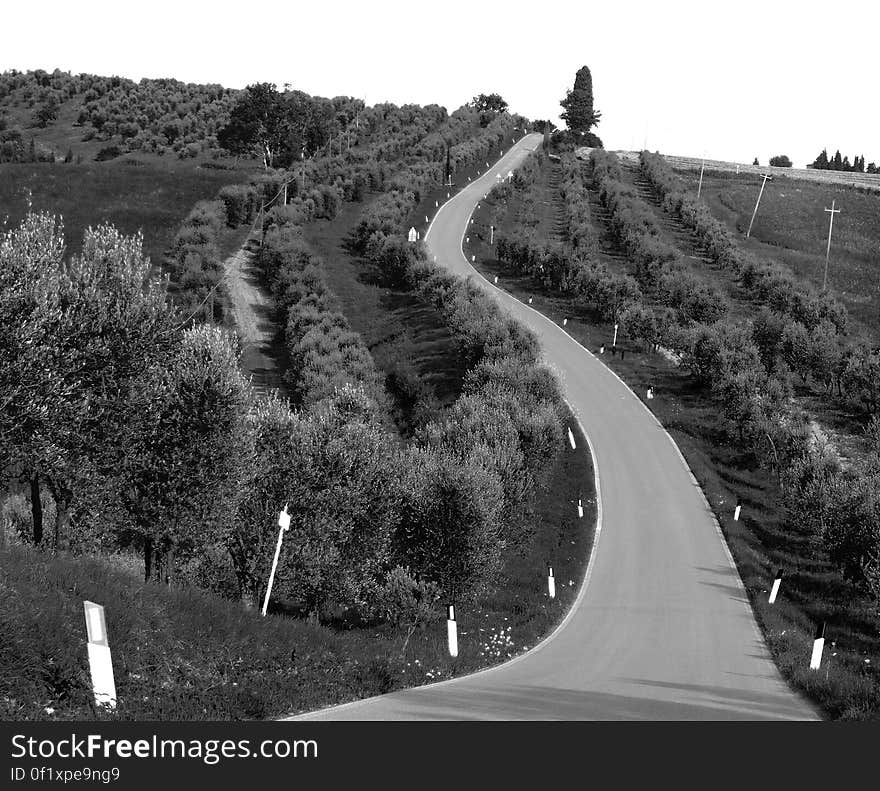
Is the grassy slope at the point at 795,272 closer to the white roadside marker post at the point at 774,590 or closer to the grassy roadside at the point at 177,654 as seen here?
the white roadside marker post at the point at 774,590

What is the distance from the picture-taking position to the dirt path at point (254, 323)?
61.5 metres

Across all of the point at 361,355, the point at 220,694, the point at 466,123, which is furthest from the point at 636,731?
the point at 466,123

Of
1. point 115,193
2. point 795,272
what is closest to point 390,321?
point 795,272

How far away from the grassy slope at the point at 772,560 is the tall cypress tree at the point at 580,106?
122890 millimetres

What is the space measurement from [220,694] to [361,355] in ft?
153

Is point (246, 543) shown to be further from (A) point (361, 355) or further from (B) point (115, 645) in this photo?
(A) point (361, 355)

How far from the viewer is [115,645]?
14.0 m

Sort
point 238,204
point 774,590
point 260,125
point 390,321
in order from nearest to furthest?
point 774,590, point 390,321, point 238,204, point 260,125

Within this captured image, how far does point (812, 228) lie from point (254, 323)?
8489cm

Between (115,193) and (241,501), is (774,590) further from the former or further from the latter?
(115,193)

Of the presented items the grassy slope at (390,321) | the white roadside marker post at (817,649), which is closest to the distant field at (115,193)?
the grassy slope at (390,321)

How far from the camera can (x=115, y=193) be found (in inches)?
4060

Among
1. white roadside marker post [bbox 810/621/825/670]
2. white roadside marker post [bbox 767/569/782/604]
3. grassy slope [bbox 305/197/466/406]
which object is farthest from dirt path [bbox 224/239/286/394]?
white roadside marker post [bbox 810/621/825/670]

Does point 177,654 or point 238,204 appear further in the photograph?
point 238,204
